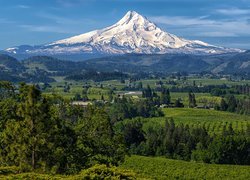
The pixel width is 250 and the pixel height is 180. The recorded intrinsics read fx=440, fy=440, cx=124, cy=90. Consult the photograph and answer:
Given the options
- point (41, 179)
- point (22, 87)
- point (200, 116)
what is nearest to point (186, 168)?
point (22, 87)

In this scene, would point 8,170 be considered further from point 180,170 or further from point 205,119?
point 205,119

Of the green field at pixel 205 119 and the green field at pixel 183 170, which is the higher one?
the green field at pixel 183 170

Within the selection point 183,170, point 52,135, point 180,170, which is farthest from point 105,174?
point 183,170

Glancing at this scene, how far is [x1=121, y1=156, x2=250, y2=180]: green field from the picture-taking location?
6744cm

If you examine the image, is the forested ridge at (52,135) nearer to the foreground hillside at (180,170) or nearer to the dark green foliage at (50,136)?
the dark green foliage at (50,136)

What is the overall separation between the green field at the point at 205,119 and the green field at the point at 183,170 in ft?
134

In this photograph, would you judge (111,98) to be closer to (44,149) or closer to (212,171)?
(212,171)

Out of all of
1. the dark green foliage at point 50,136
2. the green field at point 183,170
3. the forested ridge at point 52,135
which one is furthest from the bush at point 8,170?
the green field at point 183,170

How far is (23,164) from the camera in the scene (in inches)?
1240

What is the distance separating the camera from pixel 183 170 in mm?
70312

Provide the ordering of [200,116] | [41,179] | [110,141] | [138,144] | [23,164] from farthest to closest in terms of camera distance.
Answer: [200,116] → [138,144] → [110,141] → [23,164] → [41,179]

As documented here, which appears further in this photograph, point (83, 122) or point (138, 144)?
point (138, 144)

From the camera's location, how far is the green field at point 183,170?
67438 millimetres

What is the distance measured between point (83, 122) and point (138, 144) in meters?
67.3
